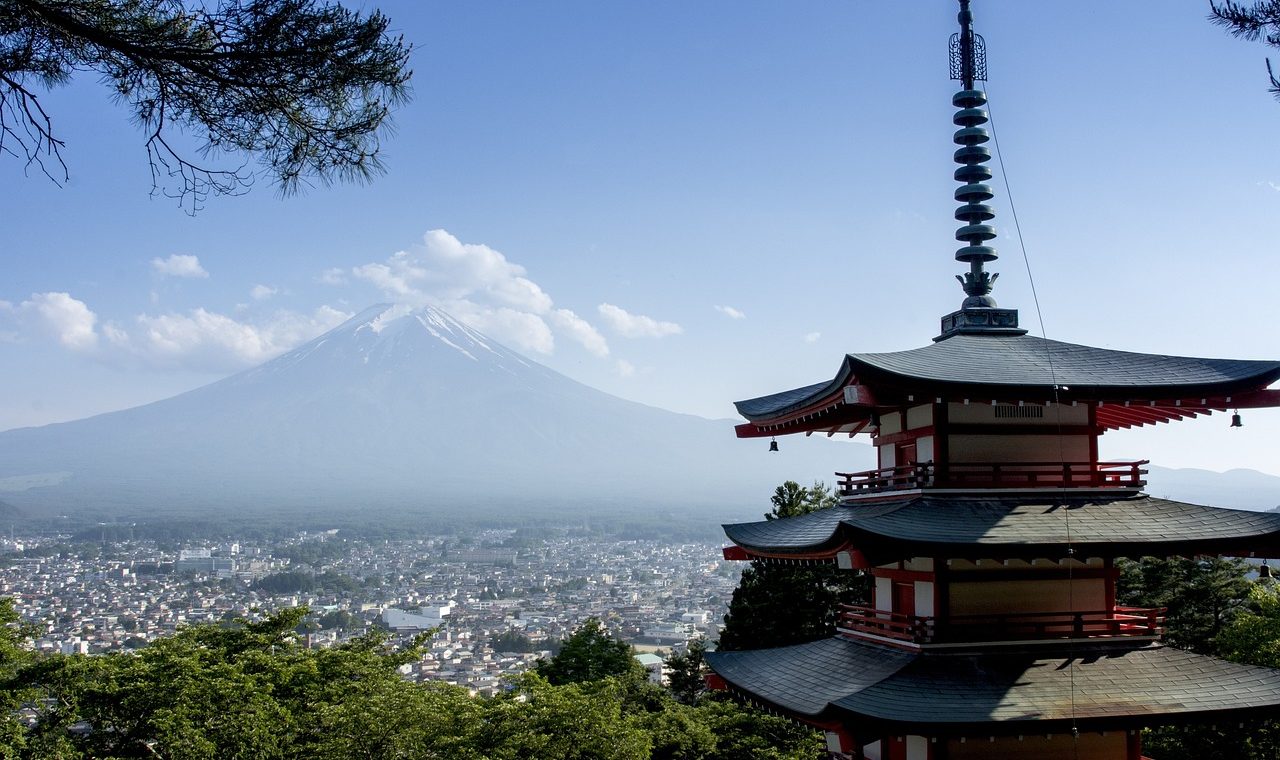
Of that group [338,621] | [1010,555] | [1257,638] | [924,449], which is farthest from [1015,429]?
[338,621]

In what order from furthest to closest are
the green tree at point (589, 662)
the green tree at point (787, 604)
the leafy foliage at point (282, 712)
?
the green tree at point (589, 662), the green tree at point (787, 604), the leafy foliage at point (282, 712)

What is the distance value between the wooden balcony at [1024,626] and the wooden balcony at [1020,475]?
129 centimetres

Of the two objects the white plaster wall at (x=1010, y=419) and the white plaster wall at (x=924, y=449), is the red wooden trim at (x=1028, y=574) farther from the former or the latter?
the white plaster wall at (x=1010, y=419)

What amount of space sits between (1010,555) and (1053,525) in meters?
0.67

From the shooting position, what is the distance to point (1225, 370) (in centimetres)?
1092

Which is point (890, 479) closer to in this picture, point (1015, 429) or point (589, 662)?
point (1015, 429)

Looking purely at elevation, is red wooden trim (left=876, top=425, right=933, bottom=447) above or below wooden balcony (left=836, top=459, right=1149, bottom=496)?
above

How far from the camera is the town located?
5216 cm

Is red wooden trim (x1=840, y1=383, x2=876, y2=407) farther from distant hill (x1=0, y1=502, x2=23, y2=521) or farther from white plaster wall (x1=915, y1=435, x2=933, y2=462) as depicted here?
distant hill (x1=0, y1=502, x2=23, y2=521)

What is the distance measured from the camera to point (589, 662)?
25703 millimetres

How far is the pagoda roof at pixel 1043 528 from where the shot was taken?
33.0 feet

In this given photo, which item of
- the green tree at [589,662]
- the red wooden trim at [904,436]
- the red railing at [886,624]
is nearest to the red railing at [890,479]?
the red wooden trim at [904,436]

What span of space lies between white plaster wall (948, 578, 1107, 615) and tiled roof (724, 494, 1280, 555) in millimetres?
777

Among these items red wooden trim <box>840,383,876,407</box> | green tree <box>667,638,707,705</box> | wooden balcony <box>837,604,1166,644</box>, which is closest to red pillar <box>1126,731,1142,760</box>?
wooden balcony <box>837,604,1166,644</box>
